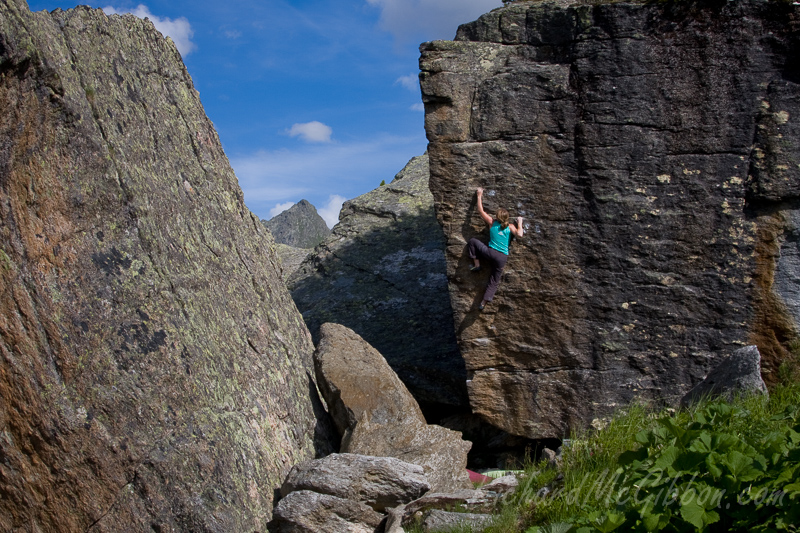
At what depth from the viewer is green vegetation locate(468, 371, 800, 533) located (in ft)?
13.5

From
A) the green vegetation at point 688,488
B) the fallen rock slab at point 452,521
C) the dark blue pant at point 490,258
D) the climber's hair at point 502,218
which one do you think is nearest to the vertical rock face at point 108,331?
the fallen rock slab at point 452,521

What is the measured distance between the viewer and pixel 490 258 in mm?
9625

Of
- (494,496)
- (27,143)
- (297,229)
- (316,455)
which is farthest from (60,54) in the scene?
(297,229)

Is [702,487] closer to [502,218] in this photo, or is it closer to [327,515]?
[327,515]

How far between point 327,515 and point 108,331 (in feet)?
9.86

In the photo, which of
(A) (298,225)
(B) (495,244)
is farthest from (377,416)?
(A) (298,225)

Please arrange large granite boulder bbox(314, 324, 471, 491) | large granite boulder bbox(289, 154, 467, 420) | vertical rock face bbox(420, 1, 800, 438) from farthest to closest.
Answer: large granite boulder bbox(289, 154, 467, 420), vertical rock face bbox(420, 1, 800, 438), large granite boulder bbox(314, 324, 471, 491)

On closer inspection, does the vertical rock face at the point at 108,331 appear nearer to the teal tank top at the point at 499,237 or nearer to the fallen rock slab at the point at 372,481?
the fallen rock slab at the point at 372,481

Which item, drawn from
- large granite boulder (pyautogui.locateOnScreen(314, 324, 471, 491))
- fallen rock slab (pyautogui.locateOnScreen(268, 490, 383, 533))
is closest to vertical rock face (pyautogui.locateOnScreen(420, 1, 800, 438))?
large granite boulder (pyautogui.locateOnScreen(314, 324, 471, 491))

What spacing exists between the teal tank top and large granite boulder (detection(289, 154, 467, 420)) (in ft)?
9.32

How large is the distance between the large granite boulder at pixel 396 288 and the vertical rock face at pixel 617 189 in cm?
186

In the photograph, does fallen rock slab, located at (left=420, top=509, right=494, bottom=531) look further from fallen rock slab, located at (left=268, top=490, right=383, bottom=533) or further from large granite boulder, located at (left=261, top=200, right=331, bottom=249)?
large granite boulder, located at (left=261, top=200, right=331, bottom=249)

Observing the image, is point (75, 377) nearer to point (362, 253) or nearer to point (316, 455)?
point (316, 455)

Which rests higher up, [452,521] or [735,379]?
[735,379]
